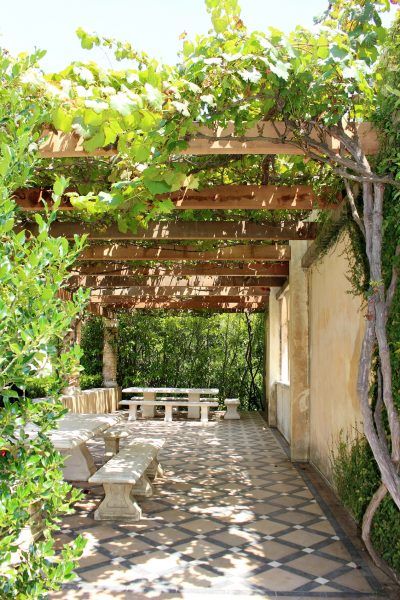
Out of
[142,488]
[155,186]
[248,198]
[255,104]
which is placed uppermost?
[255,104]

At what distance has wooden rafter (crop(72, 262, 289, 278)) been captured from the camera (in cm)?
795

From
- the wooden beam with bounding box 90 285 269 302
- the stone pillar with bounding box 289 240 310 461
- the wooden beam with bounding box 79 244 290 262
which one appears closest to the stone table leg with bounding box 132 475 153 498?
the stone pillar with bounding box 289 240 310 461

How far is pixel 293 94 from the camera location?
2.84 m

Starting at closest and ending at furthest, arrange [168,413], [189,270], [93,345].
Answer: [189,270]
[168,413]
[93,345]

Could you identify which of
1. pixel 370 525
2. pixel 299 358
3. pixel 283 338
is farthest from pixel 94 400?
pixel 370 525

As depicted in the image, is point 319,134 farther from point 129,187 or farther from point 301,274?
point 301,274

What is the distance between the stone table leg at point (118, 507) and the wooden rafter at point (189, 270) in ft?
13.2

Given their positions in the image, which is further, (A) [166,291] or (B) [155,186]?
(A) [166,291]

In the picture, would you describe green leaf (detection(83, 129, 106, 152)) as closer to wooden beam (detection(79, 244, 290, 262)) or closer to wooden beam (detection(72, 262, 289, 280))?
wooden beam (detection(79, 244, 290, 262))

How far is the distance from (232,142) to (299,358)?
14.4ft

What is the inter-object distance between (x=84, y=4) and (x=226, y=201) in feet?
6.23

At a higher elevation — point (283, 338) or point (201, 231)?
point (201, 231)

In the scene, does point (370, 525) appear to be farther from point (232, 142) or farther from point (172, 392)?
point (172, 392)

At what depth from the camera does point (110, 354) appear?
44.4 feet
